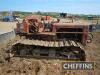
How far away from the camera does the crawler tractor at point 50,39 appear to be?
15.5m

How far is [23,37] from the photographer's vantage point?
17.2m

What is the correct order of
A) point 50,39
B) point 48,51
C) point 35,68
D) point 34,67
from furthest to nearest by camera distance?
point 50,39 → point 48,51 → point 34,67 → point 35,68

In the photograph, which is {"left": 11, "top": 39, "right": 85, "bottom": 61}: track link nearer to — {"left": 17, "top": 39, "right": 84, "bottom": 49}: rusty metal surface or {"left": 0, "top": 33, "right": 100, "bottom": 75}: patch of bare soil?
{"left": 17, "top": 39, "right": 84, "bottom": 49}: rusty metal surface

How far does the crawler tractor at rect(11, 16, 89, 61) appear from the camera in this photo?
1548 centimetres

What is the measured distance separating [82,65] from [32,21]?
21.2 feet

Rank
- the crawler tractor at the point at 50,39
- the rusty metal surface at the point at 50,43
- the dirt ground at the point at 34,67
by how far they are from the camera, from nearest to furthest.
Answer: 1. the dirt ground at the point at 34,67
2. the rusty metal surface at the point at 50,43
3. the crawler tractor at the point at 50,39

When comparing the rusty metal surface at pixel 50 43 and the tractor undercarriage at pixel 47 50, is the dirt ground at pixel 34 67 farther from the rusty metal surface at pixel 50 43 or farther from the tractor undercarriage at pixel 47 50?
the rusty metal surface at pixel 50 43

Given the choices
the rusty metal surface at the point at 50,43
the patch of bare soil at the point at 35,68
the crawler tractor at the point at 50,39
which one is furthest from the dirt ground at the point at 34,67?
the rusty metal surface at the point at 50,43

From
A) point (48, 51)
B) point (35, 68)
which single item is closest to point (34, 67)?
point (35, 68)

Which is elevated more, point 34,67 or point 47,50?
point 47,50

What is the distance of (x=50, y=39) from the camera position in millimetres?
16766

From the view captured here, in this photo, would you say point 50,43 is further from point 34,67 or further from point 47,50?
point 34,67

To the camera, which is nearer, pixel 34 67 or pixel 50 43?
pixel 34 67

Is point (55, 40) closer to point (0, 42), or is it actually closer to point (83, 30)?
point (83, 30)
